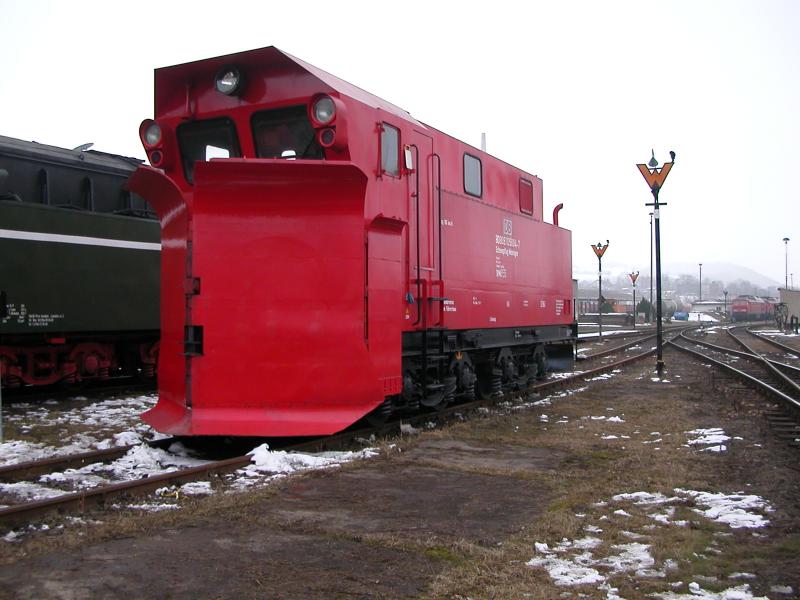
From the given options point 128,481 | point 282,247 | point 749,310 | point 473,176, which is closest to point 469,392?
point 473,176

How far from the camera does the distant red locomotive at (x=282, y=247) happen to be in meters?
6.77

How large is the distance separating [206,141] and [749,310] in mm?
80737

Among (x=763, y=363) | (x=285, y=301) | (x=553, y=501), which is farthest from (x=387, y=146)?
(x=763, y=363)

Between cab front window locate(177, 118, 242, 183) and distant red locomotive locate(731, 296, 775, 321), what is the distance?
7984cm

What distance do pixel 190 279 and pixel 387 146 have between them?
8.29 ft

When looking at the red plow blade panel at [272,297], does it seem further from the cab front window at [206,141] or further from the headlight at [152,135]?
the headlight at [152,135]

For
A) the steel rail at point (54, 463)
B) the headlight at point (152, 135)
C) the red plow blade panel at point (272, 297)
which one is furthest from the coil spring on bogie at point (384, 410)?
the headlight at point (152, 135)

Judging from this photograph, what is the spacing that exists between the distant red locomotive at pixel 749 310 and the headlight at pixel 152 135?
8013 cm

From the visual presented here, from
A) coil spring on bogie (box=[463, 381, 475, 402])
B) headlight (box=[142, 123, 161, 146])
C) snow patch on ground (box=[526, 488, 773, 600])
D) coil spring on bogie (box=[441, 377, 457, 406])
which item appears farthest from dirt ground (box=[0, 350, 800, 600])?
headlight (box=[142, 123, 161, 146])

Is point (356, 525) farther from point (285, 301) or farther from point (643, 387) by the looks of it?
point (643, 387)

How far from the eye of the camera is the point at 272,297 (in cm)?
684

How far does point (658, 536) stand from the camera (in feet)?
15.2

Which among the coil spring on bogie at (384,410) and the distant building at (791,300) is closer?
the coil spring on bogie at (384,410)

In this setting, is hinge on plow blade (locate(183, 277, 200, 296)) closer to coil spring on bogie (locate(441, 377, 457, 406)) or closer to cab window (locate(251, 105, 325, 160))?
cab window (locate(251, 105, 325, 160))
